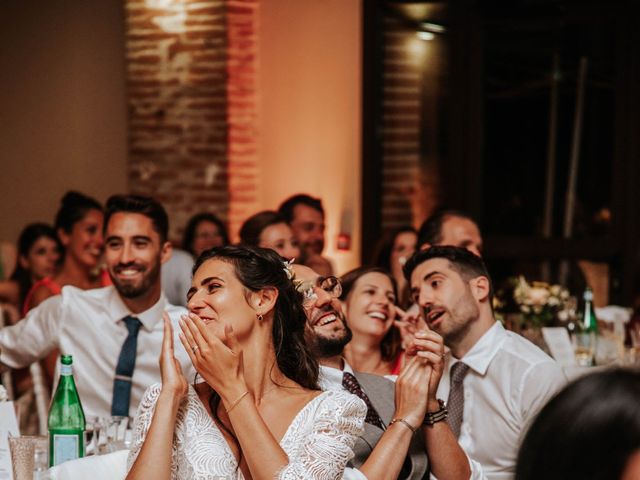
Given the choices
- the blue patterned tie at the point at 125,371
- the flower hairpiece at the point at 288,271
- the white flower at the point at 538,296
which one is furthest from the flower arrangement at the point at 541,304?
the flower hairpiece at the point at 288,271

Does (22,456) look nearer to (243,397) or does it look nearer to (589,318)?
(243,397)

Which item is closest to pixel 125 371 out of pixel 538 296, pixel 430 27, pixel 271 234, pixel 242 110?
pixel 271 234

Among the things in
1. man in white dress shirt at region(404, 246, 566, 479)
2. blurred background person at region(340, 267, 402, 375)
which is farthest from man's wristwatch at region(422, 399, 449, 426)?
blurred background person at region(340, 267, 402, 375)

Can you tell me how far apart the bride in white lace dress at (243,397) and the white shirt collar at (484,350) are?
38.6 inches

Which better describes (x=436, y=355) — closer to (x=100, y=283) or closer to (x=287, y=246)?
(x=287, y=246)

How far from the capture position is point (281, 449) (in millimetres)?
2615

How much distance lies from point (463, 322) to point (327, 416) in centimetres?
124

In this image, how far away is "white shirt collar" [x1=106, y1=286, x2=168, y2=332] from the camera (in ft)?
14.3

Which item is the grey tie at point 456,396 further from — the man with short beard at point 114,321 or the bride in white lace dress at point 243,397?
the man with short beard at point 114,321

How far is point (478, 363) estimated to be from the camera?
3818 millimetres

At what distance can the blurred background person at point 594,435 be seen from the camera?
125 cm

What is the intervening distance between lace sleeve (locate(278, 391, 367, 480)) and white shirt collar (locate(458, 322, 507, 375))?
109 cm

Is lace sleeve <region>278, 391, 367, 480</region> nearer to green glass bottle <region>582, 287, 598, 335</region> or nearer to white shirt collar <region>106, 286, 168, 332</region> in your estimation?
white shirt collar <region>106, 286, 168, 332</region>

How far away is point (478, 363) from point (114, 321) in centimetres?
144
